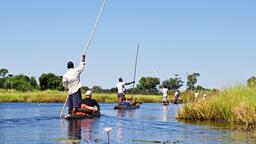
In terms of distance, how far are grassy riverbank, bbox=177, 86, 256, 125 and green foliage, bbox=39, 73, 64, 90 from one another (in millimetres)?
81462

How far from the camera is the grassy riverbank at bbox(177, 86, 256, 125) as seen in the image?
69.9 feet

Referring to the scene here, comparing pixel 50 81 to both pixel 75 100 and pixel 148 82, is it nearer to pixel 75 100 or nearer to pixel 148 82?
pixel 148 82

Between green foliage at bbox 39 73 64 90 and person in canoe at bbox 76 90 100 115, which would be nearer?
person in canoe at bbox 76 90 100 115

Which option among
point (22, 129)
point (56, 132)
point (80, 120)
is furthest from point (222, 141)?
point (80, 120)

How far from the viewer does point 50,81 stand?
4227 inches

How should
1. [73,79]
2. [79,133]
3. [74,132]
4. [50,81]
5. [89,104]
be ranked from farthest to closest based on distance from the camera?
[50,81], [89,104], [73,79], [74,132], [79,133]

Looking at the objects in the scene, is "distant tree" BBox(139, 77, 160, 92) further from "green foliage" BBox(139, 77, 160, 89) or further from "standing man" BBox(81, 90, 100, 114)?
"standing man" BBox(81, 90, 100, 114)

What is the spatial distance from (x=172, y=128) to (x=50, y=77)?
8809 centimetres

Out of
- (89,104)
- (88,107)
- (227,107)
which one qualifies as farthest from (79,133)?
(227,107)

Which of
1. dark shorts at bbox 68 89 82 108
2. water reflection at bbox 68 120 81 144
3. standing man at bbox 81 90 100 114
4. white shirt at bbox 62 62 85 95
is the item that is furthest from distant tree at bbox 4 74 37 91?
water reflection at bbox 68 120 81 144

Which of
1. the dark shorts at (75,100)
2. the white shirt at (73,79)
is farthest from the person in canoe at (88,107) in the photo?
the white shirt at (73,79)

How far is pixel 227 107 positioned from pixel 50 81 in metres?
85.5

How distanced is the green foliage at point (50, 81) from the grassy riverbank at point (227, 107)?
81462 millimetres

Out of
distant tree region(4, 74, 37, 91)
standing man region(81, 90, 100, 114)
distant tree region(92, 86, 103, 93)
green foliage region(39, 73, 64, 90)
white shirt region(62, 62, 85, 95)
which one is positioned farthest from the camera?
distant tree region(92, 86, 103, 93)
